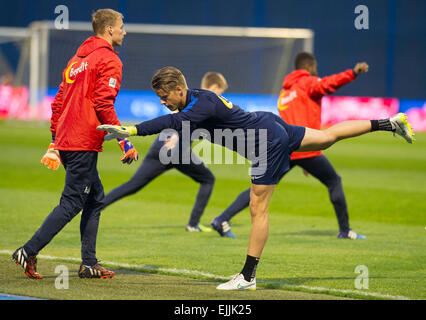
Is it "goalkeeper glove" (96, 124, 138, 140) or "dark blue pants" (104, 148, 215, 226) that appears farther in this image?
"dark blue pants" (104, 148, 215, 226)

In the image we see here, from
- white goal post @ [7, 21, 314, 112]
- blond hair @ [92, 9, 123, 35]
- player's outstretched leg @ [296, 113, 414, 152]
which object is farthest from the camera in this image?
white goal post @ [7, 21, 314, 112]

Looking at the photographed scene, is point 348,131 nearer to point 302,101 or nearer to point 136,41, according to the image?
point 302,101

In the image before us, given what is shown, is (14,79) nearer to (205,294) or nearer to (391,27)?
(391,27)

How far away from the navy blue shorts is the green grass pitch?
0.97m

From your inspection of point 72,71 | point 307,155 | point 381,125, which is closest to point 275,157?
point 381,125

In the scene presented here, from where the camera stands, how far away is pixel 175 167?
1034 centimetres

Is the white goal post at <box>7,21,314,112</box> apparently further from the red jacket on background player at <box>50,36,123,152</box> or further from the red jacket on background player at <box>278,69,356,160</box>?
the red jacket on background player at <box>50,36,123,152</box>

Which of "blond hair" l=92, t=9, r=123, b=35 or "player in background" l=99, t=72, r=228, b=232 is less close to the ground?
"blond hair" l=92, t=9, r=123, b=35

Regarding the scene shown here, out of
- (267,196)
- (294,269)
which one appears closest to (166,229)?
(294,269)

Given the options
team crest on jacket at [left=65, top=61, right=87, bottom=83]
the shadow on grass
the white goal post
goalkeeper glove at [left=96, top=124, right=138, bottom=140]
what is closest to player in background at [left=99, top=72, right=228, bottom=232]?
the shadow on grass

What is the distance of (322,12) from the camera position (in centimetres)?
4488

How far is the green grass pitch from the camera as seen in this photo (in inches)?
264

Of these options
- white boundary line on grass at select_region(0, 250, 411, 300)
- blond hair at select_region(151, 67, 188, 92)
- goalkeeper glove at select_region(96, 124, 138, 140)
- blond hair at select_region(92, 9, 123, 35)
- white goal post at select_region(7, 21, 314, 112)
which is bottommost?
white boundary line on grass at select_region(0, 250, 411, 300)
